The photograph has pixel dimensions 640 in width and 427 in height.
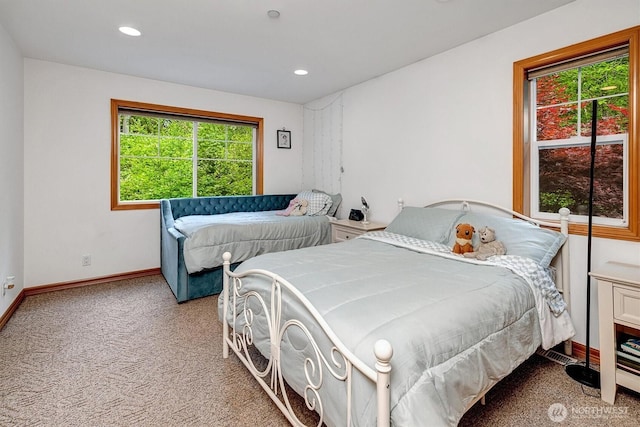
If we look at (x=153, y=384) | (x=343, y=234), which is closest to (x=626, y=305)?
(x=343, y=234)

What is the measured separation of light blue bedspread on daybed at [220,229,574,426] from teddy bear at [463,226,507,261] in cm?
17

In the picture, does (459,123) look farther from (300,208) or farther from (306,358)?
(306,358)

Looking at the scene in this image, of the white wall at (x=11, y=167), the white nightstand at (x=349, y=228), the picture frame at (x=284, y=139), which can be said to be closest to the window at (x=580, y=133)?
the white nightstand at (x=349, y=228)

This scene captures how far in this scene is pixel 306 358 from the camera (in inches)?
54.6

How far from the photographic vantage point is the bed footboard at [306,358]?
3.11 feet

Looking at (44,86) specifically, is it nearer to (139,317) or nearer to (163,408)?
(139,317)

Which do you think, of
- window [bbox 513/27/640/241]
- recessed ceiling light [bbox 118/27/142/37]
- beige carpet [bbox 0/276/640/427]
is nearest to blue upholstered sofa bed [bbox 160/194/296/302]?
beige carpet [bbox 0/276/640/427]

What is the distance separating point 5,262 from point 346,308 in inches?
Result: 121

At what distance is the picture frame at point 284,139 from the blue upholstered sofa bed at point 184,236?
799 mm

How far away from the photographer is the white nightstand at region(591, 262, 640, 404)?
5.49 feet

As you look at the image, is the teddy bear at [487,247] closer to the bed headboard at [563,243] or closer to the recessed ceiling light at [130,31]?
the bed headboard at [563,243]

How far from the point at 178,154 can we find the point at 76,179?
1202mm

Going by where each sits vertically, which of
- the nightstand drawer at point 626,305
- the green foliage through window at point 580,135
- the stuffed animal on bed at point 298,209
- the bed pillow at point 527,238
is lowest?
the nightstand drawer at point 626,305

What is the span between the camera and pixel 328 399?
1.22 meters
